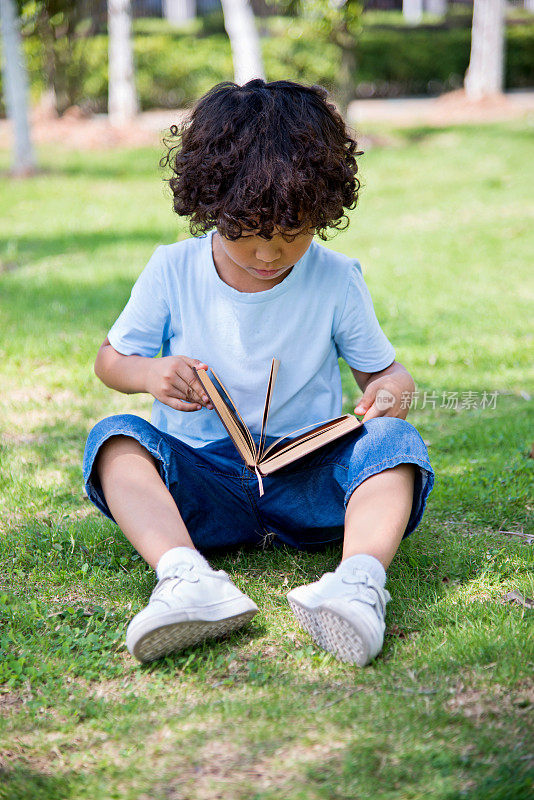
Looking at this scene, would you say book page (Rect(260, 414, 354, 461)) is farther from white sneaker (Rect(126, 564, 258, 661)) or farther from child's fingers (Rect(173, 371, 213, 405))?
white sneaker (Rect(126, 564, 258, 661))

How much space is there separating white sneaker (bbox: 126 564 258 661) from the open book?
12.2 inches

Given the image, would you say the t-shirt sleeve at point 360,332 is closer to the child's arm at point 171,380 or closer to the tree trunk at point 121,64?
the child's arm at point 171,380

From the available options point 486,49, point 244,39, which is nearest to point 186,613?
point 244,39

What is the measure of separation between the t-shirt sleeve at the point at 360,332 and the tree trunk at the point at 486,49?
14298mm

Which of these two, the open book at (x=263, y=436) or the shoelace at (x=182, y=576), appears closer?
the shoelace at (x=182, y=576)

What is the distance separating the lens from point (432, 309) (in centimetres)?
530

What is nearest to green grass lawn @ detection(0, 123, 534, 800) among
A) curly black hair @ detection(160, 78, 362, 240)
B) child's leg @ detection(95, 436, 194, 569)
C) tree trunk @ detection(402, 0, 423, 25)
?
child's leg @ detection(95, 436, 194, 569)

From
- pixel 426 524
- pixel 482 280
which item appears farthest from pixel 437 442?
pixel 482 280

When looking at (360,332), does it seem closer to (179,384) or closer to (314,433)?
(314,433)

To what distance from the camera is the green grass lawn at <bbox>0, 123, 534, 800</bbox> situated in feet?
5.15

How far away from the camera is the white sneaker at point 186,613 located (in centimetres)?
184

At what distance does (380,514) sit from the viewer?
2.06 m

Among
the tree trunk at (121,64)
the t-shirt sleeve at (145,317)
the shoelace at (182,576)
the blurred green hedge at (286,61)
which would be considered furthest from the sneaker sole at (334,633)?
the blurred green hedge at (286,61)

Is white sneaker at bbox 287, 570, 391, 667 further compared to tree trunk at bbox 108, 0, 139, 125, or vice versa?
tree trunk at bbox 108, 0, 139, 125
